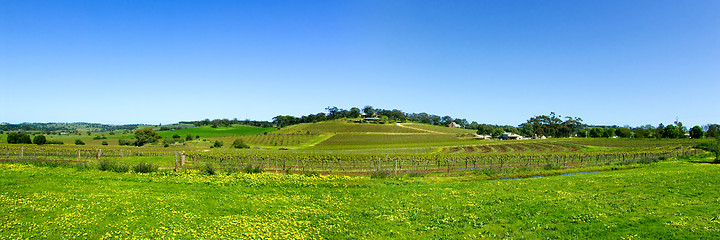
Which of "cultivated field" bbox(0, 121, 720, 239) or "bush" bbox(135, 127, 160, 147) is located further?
"bush" bbox(135, 127, 160, 147)

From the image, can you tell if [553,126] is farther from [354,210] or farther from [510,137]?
[354,210]

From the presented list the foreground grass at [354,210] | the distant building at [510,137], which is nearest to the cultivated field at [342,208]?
the foreground grass at [354,210]

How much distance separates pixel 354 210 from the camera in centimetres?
1977

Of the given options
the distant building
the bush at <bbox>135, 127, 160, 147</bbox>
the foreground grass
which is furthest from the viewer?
the distant building

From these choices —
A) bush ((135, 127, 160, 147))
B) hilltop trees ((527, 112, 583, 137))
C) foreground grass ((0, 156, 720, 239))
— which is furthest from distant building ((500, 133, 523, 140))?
bush ((135, 127, 160, 147))

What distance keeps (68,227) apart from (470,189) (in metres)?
22.8

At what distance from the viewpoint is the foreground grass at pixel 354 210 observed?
569 inches

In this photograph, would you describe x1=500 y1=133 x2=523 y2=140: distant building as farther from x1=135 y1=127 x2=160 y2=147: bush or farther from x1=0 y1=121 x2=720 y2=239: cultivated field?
x1=135 y1=127 x2=160 y2=147: bush

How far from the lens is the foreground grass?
14.5 metres

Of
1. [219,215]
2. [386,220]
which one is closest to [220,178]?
[219,215]

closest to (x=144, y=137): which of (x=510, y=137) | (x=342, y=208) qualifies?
(x=342, y=208)

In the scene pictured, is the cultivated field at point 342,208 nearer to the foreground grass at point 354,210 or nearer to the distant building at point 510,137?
the foreground grass at point 354,210

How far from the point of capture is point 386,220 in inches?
682

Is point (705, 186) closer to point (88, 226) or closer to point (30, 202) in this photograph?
point (88, 226)
